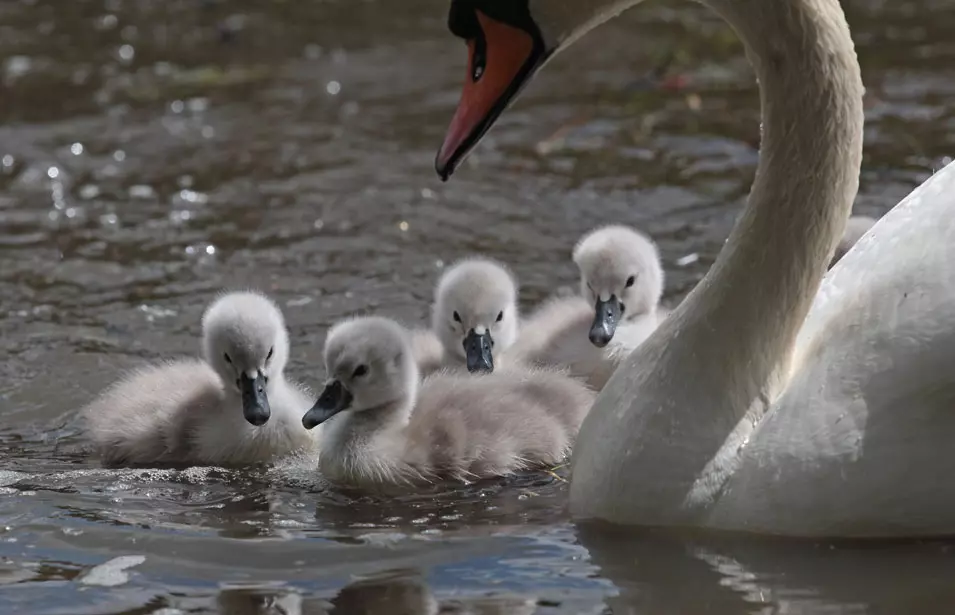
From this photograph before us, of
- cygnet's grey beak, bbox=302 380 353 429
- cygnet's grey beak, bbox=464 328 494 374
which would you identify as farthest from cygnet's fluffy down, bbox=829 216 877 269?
cygnet's grey beak, bbox=302 380 353 429

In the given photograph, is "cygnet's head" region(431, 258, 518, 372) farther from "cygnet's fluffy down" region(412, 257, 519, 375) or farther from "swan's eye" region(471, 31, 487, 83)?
"swan's eye" region(471, 31, 487, 83)

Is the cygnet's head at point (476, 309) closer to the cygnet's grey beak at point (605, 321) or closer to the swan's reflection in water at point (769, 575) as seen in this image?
the cygnet's grey beak at point (605, 321)

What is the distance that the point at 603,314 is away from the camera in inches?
238

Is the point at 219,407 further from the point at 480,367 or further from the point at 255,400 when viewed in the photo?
the point at 480,367

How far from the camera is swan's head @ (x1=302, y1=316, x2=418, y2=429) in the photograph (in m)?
5.46

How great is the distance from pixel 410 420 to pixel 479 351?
19.1 inches

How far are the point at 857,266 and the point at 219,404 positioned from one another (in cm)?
214

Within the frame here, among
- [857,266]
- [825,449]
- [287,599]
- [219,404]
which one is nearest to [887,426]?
[825,449]

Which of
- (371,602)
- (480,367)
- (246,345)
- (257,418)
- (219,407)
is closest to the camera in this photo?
(371,602)

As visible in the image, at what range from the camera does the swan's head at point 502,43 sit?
4.55 m

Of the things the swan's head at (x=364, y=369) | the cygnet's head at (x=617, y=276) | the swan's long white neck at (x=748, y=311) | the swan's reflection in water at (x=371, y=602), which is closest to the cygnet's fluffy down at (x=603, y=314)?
the cygnet's head at (x=617, y=276)

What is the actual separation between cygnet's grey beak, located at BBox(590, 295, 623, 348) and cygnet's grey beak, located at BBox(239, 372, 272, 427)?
1139mm

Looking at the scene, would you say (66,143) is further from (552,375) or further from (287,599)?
(287,599)

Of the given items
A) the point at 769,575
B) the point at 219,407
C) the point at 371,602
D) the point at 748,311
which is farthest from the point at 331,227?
the point at 769,575
